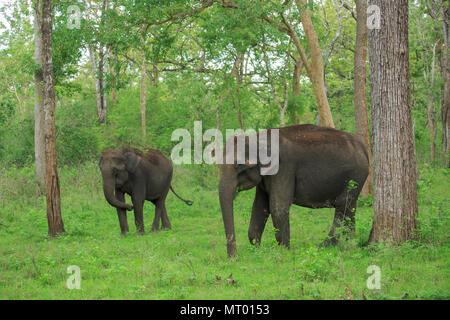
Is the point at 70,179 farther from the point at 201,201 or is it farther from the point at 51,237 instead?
the point at 51,237

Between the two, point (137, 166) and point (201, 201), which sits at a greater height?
point (137, 166)

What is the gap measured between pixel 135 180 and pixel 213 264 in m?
5.13

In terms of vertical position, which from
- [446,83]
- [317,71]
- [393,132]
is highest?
[446,83]

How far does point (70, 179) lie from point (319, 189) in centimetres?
1269

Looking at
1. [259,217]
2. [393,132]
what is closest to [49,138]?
[259,217]

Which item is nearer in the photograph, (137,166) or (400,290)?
(400,290)

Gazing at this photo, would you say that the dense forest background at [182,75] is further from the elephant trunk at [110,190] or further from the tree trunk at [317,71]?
the elephant trunk at [110,190]

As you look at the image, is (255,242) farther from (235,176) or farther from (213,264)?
(213,264)

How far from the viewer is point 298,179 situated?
29.9 feet

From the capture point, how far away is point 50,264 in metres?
7.85

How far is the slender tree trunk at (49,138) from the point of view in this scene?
11227 millimetres

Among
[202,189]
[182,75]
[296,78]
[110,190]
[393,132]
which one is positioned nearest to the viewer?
[393,132]

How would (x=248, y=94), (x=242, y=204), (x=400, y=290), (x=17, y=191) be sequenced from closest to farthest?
(x=400, y=290) < (x=242, y=204) < (x=17, y=191) < (x=248, y=94)
